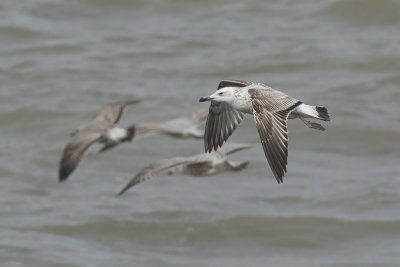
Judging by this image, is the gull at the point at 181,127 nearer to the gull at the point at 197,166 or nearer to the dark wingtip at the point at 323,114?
the gull at the point at 197,166

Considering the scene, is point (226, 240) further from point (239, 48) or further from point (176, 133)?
point (239, 48)

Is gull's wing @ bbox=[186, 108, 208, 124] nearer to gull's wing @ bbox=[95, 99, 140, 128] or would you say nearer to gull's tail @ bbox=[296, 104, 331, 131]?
gull's wing @ bbox=[95, 99, 140, 128]

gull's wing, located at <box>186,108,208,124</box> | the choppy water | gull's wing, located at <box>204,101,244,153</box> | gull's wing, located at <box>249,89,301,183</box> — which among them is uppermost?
gull's wing, located at <box>249,89,301,183</box>

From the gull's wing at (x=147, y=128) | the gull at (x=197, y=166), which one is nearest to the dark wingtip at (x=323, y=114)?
the gull at (x=197, y=166)

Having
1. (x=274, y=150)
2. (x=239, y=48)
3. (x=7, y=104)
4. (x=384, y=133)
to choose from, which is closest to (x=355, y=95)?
(x=384, y=133)

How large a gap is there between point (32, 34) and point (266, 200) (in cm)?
652

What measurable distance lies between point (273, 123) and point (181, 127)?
4.06 m

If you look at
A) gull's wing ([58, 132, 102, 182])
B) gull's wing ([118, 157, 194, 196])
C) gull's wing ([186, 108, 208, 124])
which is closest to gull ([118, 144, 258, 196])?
gull's wing ([118, 157, 194, 196])

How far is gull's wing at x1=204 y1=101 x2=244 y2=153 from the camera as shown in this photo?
7.09 m

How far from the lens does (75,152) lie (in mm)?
9508

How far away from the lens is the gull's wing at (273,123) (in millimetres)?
6105

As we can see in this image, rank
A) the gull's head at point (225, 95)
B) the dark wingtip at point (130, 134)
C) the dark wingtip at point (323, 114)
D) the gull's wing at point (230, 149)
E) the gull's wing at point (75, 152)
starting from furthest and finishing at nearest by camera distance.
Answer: the dark wingtip at point (130, 134) → the gull's wing at point (75, 152) → the gull's wing at point (230, 149) → the gull's head at point (225, 95) → the dark wingtip at point (323, 114)

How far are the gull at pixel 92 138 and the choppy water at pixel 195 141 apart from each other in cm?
89

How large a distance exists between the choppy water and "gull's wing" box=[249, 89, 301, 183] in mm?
3698
